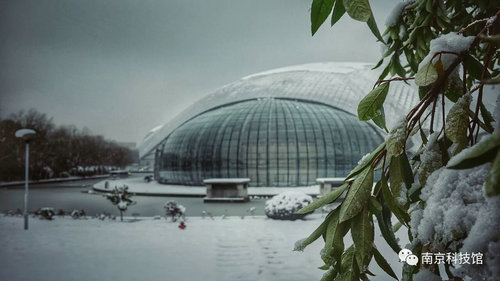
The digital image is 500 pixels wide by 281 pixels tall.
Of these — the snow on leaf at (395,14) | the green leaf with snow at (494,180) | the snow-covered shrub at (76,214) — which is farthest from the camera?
the snow-covered shrub at (76,214)

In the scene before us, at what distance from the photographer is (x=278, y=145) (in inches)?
341

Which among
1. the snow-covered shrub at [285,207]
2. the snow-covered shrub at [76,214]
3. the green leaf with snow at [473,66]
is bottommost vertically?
the snow-covered shrub at [76,214]

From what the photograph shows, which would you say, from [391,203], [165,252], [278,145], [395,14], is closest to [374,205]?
[391,203]

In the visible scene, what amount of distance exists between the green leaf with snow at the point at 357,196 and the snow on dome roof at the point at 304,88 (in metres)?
8.06

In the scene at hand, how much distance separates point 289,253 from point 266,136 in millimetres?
6249

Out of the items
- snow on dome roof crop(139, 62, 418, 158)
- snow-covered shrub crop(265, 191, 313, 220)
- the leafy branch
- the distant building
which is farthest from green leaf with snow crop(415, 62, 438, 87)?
snow on dome roof crop(139, 62, 418, 158)

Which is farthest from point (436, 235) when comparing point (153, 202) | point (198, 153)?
point (198, 153)

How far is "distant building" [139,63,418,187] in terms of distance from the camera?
852cm

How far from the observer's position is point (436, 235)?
1.13 feet

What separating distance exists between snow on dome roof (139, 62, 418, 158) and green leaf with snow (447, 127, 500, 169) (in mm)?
8159

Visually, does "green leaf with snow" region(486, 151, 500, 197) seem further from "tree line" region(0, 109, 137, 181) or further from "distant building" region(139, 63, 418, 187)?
"distant building" region(139, 63, 418, 187)

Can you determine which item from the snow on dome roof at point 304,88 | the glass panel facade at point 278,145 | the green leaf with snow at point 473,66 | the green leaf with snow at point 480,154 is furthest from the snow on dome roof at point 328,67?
the green leaf with snow at point 480,154

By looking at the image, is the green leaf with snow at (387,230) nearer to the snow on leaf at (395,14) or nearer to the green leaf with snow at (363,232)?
the green leaf with snow at (363,232)

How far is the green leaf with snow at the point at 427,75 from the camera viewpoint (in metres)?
Result: 0.33
